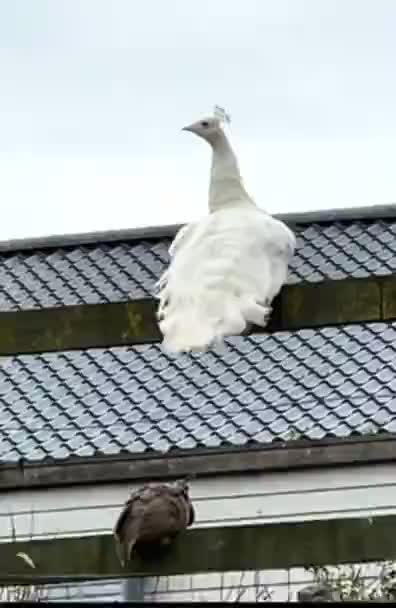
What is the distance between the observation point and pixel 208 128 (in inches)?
181

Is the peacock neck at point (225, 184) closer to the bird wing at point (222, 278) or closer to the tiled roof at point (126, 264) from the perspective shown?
the bird wing at point (222, 278)

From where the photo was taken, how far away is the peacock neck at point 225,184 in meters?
4.33

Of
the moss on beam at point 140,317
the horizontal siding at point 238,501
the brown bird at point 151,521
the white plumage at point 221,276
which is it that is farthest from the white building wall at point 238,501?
the moss on beam at point 140,317

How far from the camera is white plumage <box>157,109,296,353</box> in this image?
122 inches

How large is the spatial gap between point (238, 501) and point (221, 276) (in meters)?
5.62

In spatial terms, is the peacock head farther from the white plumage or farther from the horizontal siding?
the horizontal siding

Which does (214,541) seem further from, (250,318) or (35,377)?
(35,377)

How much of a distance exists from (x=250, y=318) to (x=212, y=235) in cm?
66

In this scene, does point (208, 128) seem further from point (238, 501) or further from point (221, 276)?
point (238, 501)

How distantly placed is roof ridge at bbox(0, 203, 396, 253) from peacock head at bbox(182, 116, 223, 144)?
19.6ft

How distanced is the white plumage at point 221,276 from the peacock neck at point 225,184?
4cm

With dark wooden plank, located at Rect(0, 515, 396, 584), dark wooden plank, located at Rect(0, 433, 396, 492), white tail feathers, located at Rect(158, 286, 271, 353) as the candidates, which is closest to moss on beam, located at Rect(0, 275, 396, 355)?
white tail feathers, located at Rect(158, 286, 271, 353)

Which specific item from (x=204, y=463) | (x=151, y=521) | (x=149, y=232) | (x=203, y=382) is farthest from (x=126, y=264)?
(x=151, y=521)

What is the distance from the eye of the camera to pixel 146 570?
2.93 m
